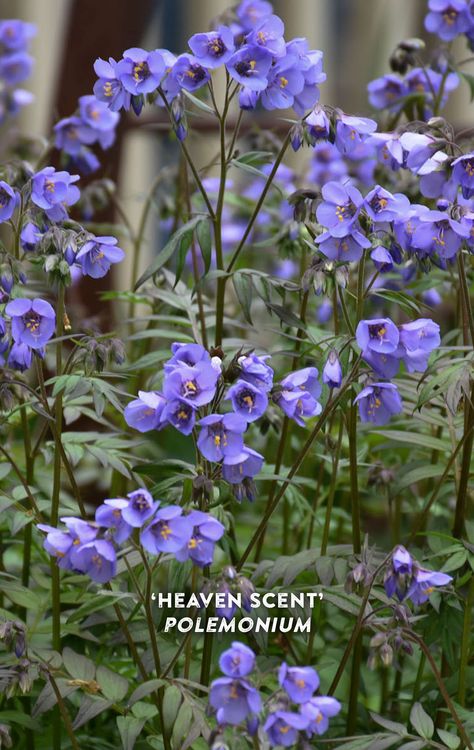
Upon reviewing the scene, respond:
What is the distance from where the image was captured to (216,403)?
173cm

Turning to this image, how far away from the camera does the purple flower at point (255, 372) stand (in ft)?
5.61

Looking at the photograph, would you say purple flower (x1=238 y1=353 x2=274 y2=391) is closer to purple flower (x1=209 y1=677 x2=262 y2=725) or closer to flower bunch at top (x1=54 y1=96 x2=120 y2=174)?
purple flower (x1=209 y1=677 x2=262 y2=725)

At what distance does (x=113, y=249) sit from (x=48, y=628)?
0.72 metres

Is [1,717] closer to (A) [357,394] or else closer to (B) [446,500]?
(A) [357,394]

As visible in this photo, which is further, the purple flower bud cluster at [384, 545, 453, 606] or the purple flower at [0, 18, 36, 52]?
the purple flower at [0, 18, 36, 52]

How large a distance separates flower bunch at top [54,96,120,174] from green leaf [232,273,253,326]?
79 centimetres

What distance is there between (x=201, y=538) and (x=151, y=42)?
8.66 meters

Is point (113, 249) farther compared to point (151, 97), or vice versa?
point (151, 97)

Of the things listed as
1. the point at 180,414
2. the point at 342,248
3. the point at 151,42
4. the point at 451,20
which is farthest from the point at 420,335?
the point at 151,42

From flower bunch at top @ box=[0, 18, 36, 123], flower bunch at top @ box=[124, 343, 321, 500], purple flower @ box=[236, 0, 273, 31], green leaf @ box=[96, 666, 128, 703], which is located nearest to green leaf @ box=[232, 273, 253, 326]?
flower bunch at top @ box=[124, 343, 321, 500]

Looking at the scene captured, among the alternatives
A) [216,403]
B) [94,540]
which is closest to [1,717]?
[94,540]

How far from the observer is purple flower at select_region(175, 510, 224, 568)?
1.61 metres

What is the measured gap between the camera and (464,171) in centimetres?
195

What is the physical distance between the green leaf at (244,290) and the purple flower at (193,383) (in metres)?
0.37
